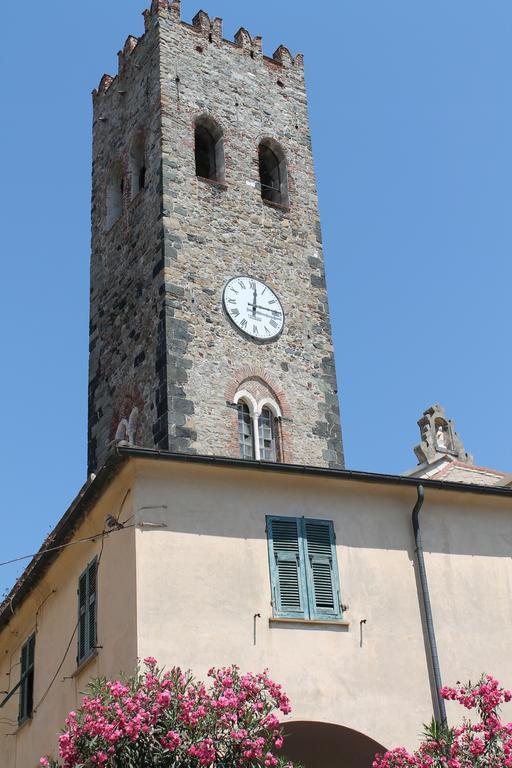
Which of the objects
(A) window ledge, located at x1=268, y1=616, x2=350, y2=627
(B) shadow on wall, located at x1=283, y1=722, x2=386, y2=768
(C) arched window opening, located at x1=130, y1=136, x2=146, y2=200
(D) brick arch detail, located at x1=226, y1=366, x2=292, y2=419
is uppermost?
(C) arched window opening, located at x1=130, y1=136, x2=146, y2=200

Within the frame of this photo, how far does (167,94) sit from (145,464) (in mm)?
15776

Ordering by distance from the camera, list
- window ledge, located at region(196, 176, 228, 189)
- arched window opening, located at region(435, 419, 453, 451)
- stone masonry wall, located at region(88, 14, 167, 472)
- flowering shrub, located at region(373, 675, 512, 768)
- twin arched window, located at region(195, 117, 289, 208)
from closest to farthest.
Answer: flowering shrub, located at region(373, 675, 512, 768)
stone masonry wall, located at region(88, 14, 167, 472)
window ledge, located at region(196, 176, 228, 189)
twin arched window, located at region(195, 117, 289, 208)
arched window opening, located at region(435, 419, 453, 451)

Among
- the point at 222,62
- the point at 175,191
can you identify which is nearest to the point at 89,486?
the point at 175,191

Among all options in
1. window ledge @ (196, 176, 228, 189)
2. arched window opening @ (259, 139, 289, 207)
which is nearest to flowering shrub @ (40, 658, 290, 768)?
window ledge @ (196, 176, 228, 189)

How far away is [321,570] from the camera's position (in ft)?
48.8

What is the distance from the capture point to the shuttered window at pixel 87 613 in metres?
14.8

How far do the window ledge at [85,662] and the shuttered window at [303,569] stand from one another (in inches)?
87.5

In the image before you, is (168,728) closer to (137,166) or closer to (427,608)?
(427,608)

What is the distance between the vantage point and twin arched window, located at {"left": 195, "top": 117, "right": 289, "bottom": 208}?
93.6 ft

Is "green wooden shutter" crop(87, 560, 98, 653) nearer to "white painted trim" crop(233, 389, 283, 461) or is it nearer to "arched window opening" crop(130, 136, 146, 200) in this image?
"white painted trim" crop(233, 389, 283, 461)

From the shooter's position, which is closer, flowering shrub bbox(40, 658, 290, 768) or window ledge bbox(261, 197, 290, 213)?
flowering shrub bbox(40, 658, 290, 768)

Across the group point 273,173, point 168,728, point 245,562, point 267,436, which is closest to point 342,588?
point 245,562

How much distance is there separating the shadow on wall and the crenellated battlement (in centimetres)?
2001

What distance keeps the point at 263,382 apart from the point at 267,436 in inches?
45.9
